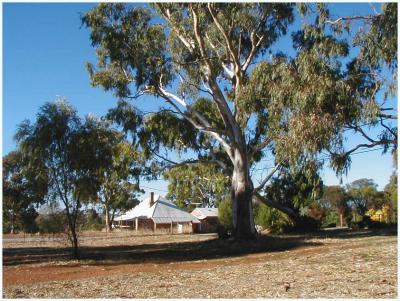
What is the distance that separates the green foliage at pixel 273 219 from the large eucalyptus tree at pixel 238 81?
203 cm

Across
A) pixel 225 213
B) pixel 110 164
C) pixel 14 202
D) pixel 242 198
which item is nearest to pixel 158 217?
pixel 14 202

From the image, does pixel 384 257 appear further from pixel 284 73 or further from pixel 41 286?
pixel 41 286

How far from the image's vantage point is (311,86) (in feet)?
52.0

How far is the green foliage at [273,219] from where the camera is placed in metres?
31.1

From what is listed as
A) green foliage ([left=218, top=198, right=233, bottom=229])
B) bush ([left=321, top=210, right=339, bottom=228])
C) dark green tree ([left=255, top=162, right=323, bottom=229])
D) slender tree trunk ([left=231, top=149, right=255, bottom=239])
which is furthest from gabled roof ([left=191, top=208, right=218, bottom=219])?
slender tree trunk ([left=231, top=149, right=255, bottom=239])

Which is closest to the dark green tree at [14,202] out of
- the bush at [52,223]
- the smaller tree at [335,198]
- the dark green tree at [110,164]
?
the dark green tree at [110,164]

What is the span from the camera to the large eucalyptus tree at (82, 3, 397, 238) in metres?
16.0

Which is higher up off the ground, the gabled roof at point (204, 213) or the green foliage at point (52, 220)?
the gabled roof at point (204, 213)

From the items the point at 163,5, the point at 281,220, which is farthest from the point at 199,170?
the point at 163,5

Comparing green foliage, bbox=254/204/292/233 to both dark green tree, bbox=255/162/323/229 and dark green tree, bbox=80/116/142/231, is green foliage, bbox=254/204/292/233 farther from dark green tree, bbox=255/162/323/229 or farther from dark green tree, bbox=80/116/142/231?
dark green tree, bbox=80/116/142/231

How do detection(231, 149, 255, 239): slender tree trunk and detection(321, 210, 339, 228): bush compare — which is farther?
detection(321, 210, 339, 228): bush

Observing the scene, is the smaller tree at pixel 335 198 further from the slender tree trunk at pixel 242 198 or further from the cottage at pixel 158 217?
the slender tree trunk at pixel 242 198

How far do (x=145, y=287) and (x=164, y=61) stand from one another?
1558 centimetres

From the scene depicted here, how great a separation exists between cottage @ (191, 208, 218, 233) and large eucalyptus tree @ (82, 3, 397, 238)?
1902 centimetres
